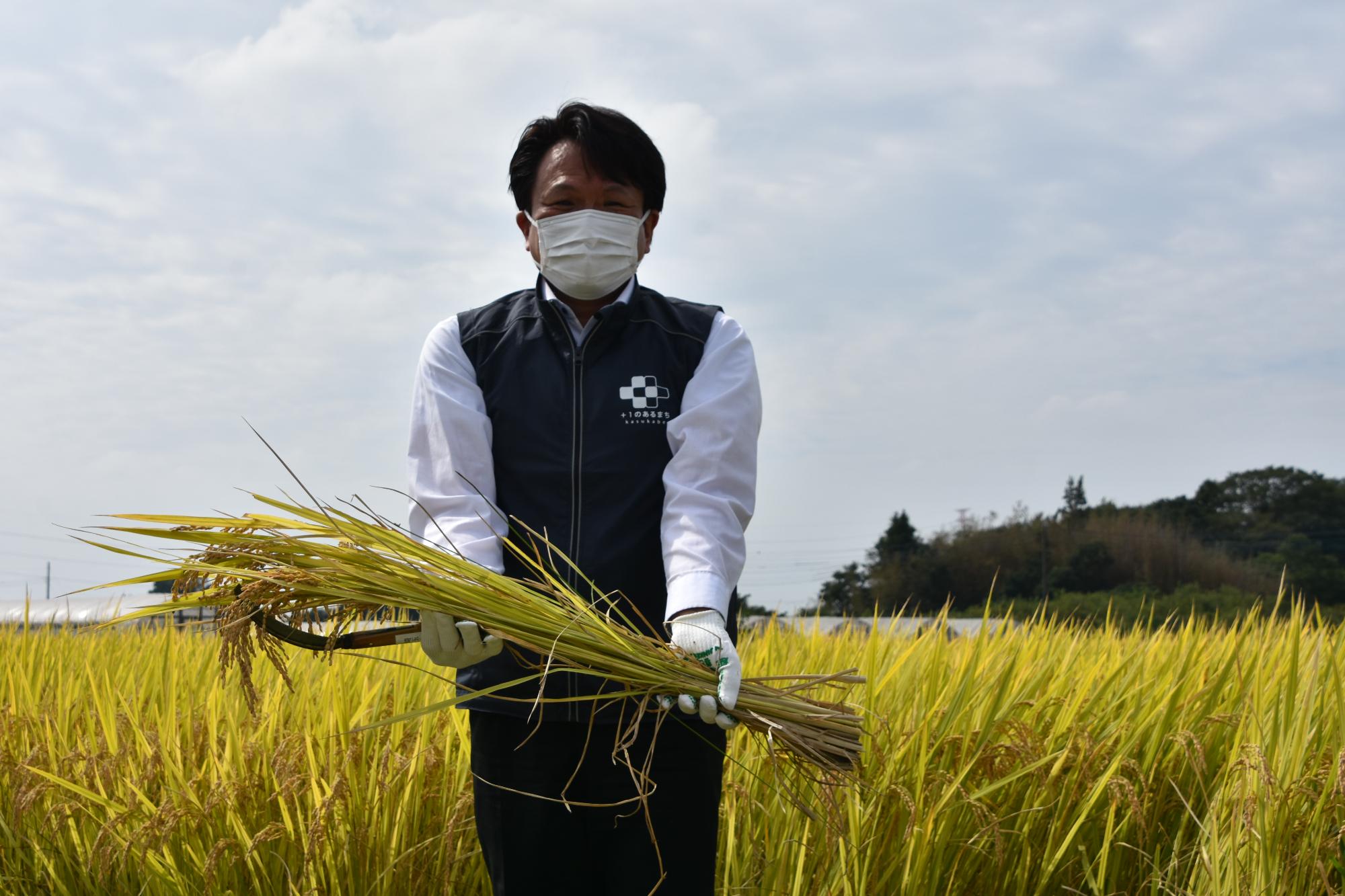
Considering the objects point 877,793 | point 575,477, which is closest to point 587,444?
point 575,477

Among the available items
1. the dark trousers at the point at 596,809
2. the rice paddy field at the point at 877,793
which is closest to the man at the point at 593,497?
the dark trousers at the point at 596,809

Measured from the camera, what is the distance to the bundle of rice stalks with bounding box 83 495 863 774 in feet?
6.00

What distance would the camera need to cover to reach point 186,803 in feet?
9.48

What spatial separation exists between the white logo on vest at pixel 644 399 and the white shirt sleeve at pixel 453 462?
0.91 feet

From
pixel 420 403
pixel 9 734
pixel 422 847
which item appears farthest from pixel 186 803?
pixel 420 403

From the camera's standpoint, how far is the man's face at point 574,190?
2.20 m

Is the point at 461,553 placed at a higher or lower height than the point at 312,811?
higher

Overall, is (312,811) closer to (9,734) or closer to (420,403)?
(420,403)

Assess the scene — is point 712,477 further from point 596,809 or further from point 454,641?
point 596,809

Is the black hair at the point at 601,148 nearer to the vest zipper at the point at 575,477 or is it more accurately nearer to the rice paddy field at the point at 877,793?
the vest zipper at the point at 575,477

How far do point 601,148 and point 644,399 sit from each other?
1.74 feet

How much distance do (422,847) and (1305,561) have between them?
28217 mm

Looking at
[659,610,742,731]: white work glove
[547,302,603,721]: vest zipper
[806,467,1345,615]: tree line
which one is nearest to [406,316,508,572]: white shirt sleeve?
[547,302,603,721]: vest zipper

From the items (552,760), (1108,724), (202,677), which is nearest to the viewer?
(552,760)
